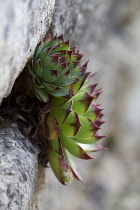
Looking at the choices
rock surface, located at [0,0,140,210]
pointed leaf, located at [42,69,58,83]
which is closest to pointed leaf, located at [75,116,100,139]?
pointed leaf, located at [42,69,58,83]

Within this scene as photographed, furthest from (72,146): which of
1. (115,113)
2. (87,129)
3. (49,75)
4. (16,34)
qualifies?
(115,113)

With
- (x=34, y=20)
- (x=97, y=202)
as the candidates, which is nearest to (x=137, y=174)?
(x=97, y=202)

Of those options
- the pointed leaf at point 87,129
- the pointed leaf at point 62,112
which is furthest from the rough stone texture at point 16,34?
the pointed leaf at point 87,129

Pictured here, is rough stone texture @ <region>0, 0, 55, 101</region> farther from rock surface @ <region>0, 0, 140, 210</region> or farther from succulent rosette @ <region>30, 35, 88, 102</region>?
rock surface @ <region>0, 0, 140, 210</region>

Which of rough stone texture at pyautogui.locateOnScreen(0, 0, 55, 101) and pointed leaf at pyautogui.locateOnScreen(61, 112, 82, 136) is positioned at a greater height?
rough stone texture at pyautogui.locateOnScreen(0, 0, 55, 101)

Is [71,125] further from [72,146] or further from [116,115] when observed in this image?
[116,115]

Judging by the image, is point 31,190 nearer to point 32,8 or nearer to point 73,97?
point 73,97
